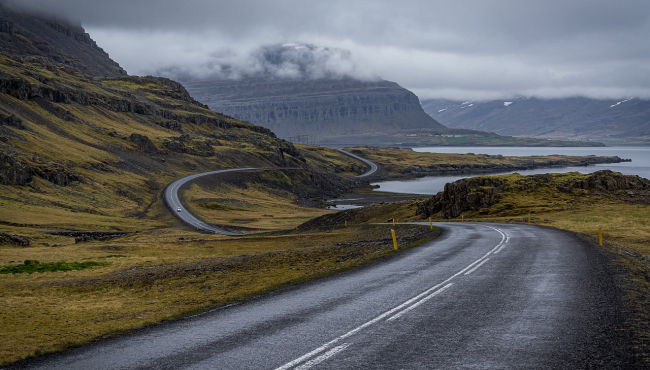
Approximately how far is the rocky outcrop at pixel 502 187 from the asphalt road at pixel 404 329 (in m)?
44.5

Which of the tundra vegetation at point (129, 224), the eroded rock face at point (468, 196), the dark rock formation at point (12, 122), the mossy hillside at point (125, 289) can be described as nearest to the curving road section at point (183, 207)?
the tundra vegetation at point (129, 224)

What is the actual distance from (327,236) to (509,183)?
31.8 m

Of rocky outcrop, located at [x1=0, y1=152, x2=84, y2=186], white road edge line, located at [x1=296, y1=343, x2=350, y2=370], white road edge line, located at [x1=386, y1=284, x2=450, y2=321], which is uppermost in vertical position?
rocky outcrop, located at [x1=0, y1=152, x2=84, y2=186]

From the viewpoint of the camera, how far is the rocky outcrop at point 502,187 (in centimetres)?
6141

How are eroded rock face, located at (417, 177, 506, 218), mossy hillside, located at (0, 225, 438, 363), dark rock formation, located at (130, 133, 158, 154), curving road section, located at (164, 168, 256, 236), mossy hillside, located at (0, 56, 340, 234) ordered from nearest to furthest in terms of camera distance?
1. mossy hillside, located at (0, 225, 438, 363)
2. eroded rock face, located at (417, 177, 506, 218)
3. curving road section, located at (164, 168, 256, 236)
4. mossy hillside, located at (0, 56, 340, 234)
5. dark rock formation, located at (130, 133, 158, 154)

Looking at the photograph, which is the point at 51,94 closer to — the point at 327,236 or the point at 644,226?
the point at 327,236

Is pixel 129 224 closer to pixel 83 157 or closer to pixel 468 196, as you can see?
pixel 468 196

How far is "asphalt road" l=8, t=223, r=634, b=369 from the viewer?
10.1 meters

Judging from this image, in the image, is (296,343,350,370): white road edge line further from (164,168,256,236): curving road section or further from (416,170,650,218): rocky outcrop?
(164,168,256,236): curving road section

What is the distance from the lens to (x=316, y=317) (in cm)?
1347

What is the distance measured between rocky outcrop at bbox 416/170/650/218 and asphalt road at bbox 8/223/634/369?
44.5 metres

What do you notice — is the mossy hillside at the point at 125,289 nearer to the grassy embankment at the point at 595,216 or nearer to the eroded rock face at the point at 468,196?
the grassy embankment at the point at 595,216

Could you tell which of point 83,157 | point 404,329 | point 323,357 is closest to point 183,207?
point 83,157

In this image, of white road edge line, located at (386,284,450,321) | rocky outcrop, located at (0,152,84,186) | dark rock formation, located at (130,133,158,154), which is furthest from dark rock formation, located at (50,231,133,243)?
dark rock formation, located at (130,133,158,154)
